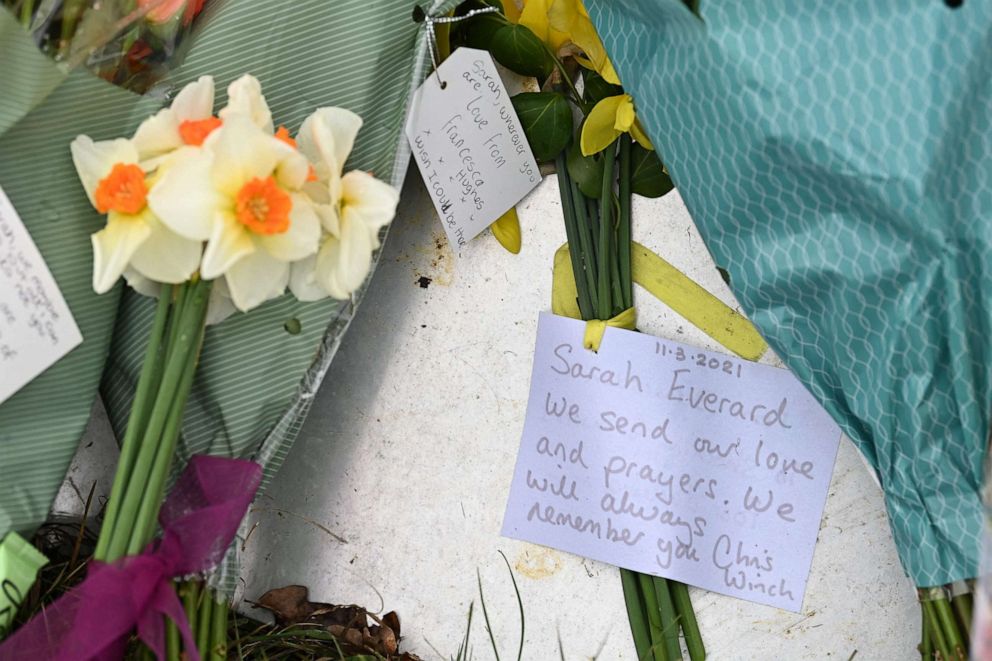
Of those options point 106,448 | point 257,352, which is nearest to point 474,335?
point 257,352

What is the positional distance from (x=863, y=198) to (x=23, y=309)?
49 centimetres

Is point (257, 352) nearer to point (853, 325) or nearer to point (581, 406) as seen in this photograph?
point (581, 406)

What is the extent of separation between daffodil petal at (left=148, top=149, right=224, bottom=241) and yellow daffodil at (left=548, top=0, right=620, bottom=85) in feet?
0.99

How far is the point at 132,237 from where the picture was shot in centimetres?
49

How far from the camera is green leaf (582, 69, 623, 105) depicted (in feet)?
2.30

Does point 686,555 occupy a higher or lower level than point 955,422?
lower

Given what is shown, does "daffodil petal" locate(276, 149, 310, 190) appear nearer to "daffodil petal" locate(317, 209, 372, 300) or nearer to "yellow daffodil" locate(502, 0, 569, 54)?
"daffodil petal" locate(317, 209, 372, 300)

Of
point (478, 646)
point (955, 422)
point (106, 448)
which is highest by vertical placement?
point (955, 422)

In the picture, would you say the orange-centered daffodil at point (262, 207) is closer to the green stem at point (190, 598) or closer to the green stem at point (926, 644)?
the green stem at point (190, 598)

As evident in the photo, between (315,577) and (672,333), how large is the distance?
360mm

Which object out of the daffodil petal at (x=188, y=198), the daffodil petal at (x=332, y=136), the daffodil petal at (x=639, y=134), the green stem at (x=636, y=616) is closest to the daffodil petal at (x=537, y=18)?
the daffodil petal at (x=639, y=134)

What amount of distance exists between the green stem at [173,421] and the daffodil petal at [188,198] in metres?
0.06

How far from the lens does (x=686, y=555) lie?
2.29 ft

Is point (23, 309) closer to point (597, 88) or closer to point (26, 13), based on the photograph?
point (26, 13)
